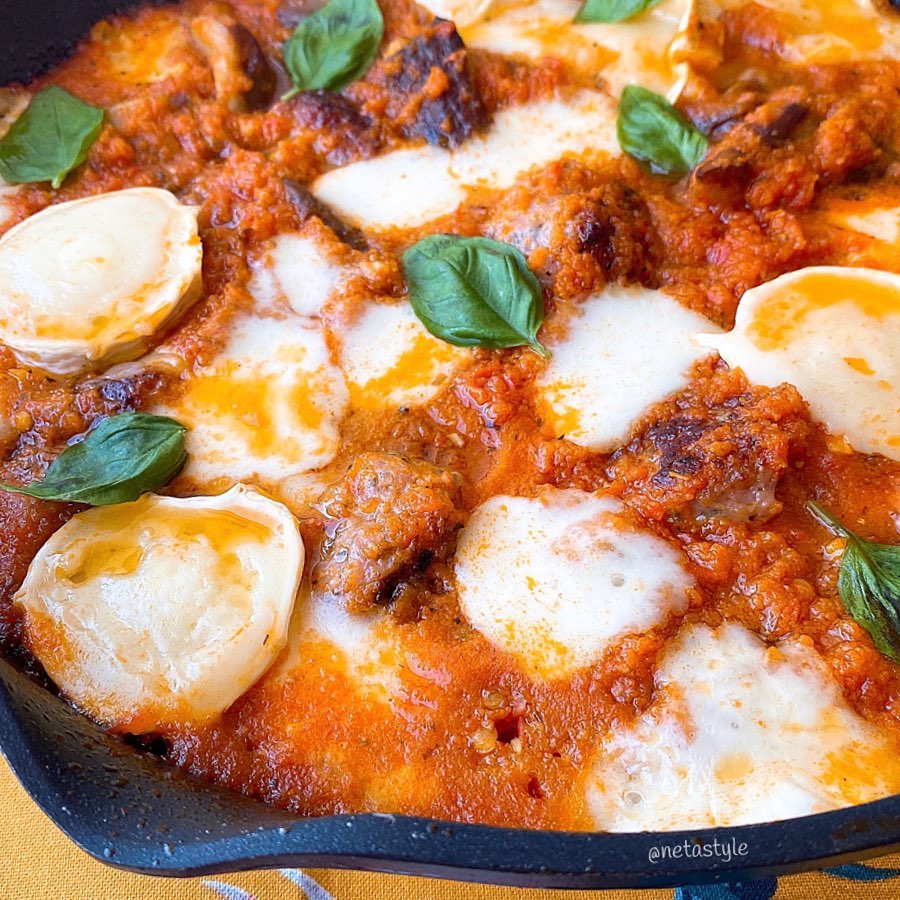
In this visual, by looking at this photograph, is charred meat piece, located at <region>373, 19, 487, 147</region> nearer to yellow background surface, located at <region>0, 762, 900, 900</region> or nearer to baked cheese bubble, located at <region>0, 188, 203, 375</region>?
baked cheese bubble, located at <region>0, 188, 203, 375</region>

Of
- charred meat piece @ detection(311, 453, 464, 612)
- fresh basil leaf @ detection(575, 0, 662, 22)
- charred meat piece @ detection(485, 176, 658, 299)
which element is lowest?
charred meat piece @ detection(311, 453, 464, 612)

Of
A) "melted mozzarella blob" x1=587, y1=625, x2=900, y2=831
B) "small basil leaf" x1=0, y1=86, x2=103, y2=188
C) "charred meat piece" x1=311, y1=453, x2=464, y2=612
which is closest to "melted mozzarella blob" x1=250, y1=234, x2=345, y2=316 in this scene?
"charred meat piece" x1=311, y1=453, x2=464, y2=612

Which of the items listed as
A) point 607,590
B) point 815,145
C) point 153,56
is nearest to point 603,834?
point 607,590

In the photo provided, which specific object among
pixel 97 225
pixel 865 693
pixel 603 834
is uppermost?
pixel 97 225

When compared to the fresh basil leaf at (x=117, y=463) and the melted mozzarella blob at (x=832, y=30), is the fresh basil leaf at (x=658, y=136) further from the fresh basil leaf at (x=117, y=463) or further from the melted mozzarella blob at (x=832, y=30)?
the fresh basil leaf at (x=117, y=463)

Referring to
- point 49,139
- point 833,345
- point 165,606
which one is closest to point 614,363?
point 833,345

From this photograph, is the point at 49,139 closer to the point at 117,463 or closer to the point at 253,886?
the point at 117,463

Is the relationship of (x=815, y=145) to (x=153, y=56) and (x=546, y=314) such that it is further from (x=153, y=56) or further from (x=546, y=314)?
(x=153, y=56)
